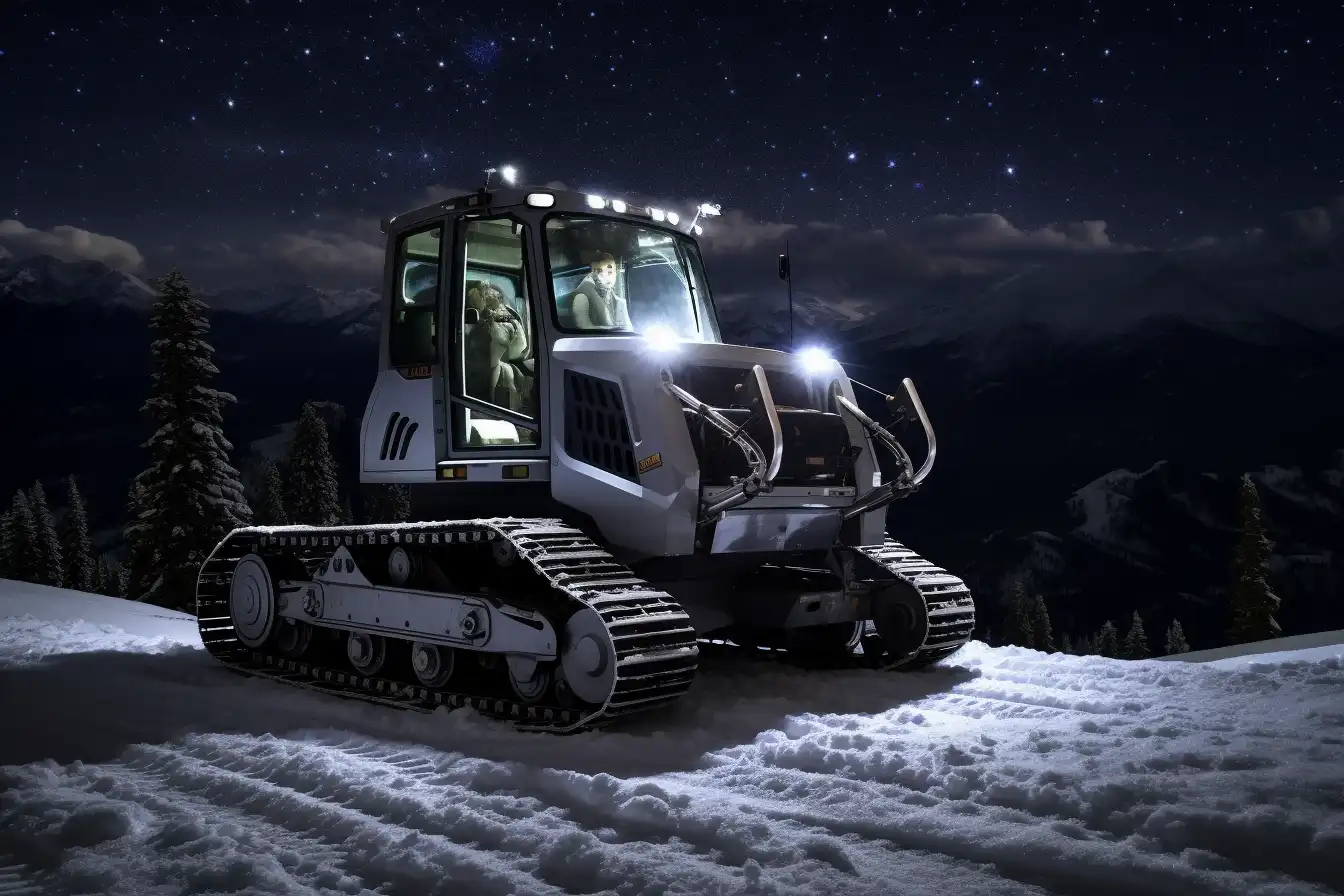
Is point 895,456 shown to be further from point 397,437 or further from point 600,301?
point 397,437

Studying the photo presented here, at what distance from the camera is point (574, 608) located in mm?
→ 6574

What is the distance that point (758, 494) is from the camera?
22.2 ft

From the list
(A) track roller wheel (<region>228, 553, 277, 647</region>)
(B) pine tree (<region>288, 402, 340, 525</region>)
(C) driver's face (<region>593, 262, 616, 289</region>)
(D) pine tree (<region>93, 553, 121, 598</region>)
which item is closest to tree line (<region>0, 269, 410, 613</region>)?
(B) pine tree (<region>288, 402, 340, 525</region>)

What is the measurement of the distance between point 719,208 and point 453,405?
2881mm

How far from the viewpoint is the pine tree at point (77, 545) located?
150 feet

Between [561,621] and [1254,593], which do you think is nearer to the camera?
[561,621]

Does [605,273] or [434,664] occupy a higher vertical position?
[605,273]

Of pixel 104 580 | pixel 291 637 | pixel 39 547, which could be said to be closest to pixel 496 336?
pixel 291 637

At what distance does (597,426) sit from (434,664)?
2.06 meters

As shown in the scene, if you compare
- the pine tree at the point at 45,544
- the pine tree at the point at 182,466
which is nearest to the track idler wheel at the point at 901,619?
the pine tree at the point at 182,466

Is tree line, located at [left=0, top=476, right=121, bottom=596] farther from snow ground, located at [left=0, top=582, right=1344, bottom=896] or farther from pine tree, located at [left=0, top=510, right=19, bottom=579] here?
snow ground, located at [left=0, top=582, right=1344, bottom=896]

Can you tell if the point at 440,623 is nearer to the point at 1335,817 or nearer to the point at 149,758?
the point at 149,758

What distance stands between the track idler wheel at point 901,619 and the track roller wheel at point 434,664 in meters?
3.37

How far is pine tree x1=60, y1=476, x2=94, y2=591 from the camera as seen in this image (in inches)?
1804
